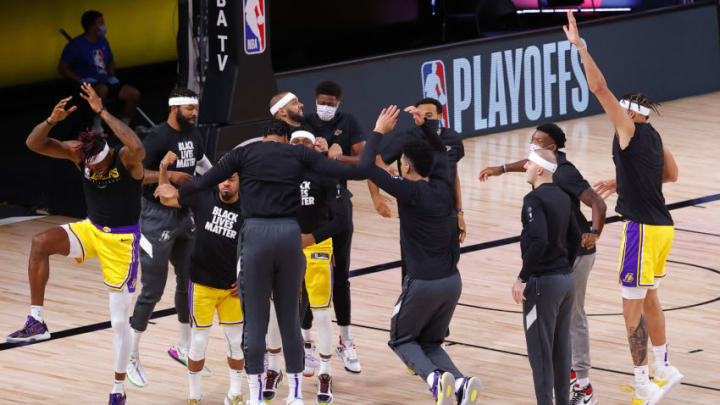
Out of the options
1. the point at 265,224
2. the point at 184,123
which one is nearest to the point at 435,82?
the point at 184,123

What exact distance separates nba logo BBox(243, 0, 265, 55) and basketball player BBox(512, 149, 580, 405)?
7.65 m

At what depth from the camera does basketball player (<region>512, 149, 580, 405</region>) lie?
8.07 metres

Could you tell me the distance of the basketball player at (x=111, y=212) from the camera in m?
8.88

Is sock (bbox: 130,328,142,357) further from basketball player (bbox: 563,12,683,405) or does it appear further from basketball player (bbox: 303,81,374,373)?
basketball player (bbox: 563,12,683,405)

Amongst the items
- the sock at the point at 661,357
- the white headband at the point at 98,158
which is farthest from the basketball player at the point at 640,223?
the white headband at the point at 98,158

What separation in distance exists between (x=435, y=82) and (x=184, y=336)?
9746 mm

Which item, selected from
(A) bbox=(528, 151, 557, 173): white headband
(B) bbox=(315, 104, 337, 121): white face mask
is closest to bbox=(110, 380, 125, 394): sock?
(B) bbox=(315, 104, 337, 121): white face mask

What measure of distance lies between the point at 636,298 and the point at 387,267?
4386 mm

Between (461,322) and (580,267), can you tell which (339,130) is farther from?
(580,267)

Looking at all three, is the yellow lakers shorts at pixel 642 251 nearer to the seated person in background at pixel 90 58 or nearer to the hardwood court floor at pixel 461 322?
the hardwood court floor at pixel 461 322

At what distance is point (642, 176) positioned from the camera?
8914 millimetres

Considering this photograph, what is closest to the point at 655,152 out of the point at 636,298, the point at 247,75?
the point at 636,298

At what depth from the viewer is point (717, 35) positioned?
2294 centimetres

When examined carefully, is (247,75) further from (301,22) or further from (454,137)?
(301,22)
